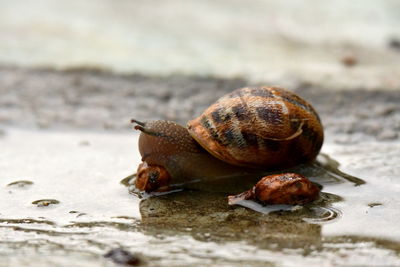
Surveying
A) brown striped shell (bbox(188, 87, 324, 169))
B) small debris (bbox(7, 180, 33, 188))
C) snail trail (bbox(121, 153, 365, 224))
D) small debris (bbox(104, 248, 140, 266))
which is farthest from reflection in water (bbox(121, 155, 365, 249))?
small debris (bbox(7, 180, 33, 188))

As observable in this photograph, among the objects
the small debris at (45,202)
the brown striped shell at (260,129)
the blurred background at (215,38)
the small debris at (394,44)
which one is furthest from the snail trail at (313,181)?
the small debris at (394,44)

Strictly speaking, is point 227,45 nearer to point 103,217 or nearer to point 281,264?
point 103,217

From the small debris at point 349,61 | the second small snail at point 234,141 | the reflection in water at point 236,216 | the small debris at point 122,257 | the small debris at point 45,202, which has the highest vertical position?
the small debris at point 349,61

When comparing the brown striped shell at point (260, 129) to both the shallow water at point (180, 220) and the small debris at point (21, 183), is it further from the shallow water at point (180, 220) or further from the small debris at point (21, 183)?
the small debris at point (21, 183)

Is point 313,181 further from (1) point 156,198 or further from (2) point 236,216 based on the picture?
(1) point 156,198

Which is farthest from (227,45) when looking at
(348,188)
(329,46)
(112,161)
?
(348,188)

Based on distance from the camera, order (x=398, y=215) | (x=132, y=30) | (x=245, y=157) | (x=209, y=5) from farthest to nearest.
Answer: (x=209, y=5) < (x=132, y=30) < (x=245, y=157) < (x=398, y=215)

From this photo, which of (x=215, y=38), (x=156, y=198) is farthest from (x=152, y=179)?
(x=215, y=38)
